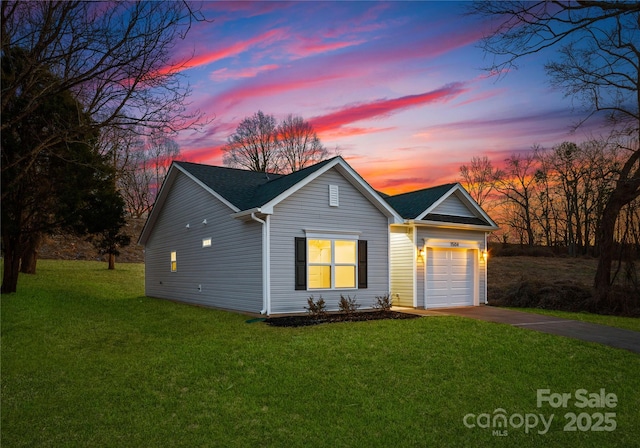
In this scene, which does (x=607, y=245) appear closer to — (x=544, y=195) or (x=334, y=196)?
(x=334, y=196)

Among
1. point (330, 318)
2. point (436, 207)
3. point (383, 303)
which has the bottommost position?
point (330, 318)

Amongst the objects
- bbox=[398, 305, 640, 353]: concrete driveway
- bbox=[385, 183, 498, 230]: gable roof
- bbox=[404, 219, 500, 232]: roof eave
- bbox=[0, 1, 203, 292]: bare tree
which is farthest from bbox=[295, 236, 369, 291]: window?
bbox=[0, 1, 203, 292]: bare tree

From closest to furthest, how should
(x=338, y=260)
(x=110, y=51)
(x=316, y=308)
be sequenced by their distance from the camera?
(x=110, y=51) → (x=316, y=308) → (x=338, y=260)

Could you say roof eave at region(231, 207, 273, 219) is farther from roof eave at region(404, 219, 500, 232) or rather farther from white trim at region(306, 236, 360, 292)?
roof eave at region(404, 219, 500, 232)

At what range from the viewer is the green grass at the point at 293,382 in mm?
5559

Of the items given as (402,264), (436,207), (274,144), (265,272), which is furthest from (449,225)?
(274,144)

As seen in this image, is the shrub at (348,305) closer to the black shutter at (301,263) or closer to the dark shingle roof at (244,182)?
the black shutter at (301,263)

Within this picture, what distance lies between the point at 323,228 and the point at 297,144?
25.2 m

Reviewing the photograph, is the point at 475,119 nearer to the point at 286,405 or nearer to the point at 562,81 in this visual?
the point at 562,81

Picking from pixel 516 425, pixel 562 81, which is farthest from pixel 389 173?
pixel 516 425

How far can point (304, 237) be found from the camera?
1351 cm

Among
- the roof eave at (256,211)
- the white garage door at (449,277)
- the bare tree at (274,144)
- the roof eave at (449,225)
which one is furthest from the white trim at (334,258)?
the bare tree at (274,144)

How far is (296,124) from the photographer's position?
125 feet

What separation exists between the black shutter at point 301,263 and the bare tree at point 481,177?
93.5ft
